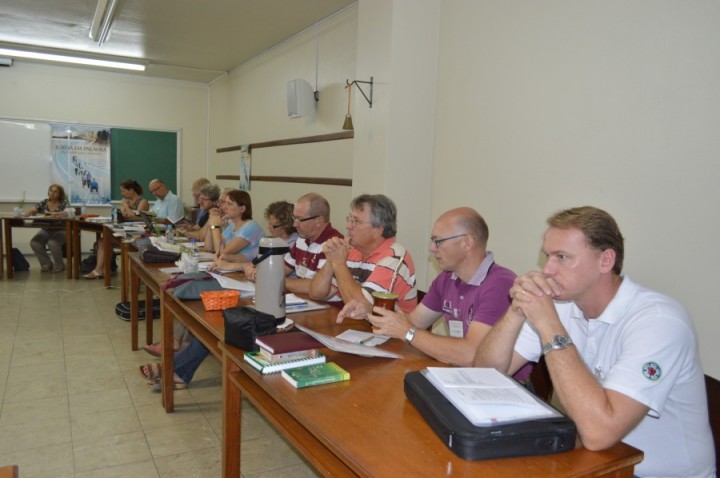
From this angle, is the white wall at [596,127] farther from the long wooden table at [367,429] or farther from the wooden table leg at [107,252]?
the wooden table leg at [107,252]

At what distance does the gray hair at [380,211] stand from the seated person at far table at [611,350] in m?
1.14

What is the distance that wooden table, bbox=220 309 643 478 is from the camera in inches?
43.3

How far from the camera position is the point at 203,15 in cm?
516

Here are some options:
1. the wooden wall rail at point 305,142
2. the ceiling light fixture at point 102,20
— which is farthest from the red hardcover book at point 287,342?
the ceiling light fixture at point 102,20

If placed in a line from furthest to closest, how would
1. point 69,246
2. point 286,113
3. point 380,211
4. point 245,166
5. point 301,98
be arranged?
point 245,166, point 69,246, point 286,113, point 301,98, point 380,211

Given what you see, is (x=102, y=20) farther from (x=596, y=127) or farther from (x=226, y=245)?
(x=596, y=127)

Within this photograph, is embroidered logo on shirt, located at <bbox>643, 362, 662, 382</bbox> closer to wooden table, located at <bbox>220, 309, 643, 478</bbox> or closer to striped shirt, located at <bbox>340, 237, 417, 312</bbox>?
wooden table, located at <bbox>220, 309, 643, 478</bbox>

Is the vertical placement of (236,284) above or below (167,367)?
above

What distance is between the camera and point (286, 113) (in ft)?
19.8

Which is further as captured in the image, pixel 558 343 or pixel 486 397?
pixel 558 343

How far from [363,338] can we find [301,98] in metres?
3.85

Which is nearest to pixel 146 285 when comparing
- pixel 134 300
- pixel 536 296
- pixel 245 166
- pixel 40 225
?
pixel 134 300

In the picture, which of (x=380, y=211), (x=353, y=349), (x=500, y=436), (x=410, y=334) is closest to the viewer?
(x=500, y=436)

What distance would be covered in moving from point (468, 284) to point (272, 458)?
1351mm
